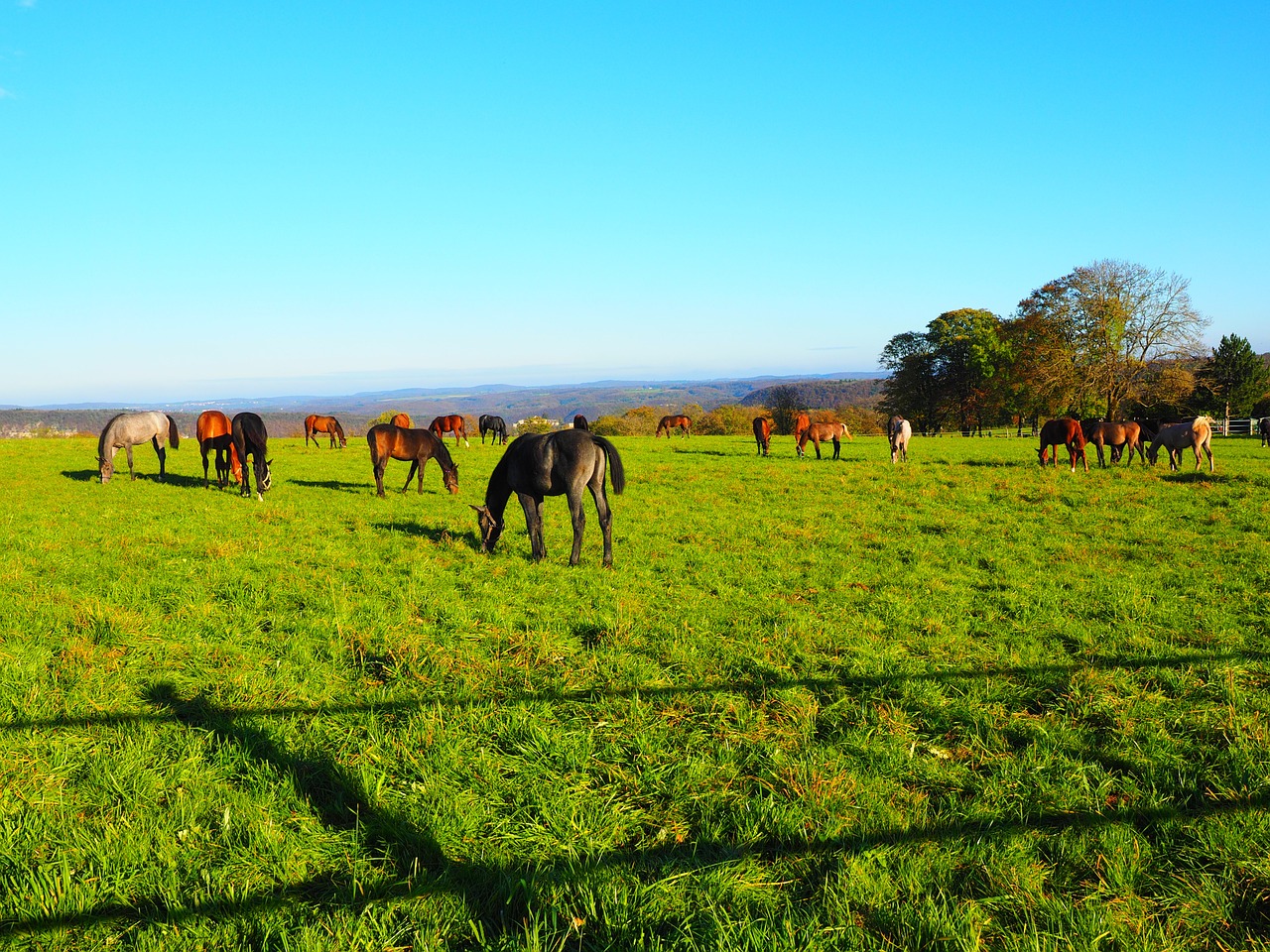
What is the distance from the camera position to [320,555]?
9.94 m

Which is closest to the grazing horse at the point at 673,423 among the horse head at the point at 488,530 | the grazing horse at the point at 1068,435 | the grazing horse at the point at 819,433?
the grazing horse at the point at 819,433

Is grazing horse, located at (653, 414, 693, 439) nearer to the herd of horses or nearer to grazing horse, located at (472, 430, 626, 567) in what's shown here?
the herd of horses

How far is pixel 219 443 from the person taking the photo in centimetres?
1730

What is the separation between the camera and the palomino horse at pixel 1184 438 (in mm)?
19703

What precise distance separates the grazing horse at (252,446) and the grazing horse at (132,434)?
3.17m

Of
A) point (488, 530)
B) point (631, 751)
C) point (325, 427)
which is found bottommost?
point (631, 751)

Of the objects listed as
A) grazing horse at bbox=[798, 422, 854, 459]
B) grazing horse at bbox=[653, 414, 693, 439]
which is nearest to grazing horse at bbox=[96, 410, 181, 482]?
grazing horse at bbox=[798, 422, 854, 459]

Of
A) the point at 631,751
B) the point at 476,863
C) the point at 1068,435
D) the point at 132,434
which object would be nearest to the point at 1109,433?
the point at 1068,435

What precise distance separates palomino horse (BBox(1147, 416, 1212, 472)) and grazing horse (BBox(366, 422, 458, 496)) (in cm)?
2132

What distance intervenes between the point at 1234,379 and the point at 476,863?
7263 cm

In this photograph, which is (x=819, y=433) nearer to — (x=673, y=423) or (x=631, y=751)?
(x=673, y=423)

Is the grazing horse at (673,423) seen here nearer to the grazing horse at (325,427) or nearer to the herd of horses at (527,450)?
the herd of horses at (527,450)

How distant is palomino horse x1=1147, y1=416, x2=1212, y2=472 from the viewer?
776 inches

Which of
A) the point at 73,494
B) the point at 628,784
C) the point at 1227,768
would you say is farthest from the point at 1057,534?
the point at 73,494
